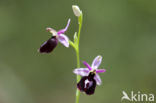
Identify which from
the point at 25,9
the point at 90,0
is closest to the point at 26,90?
the point at 25,9

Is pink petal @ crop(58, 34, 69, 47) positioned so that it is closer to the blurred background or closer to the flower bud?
the flower bud

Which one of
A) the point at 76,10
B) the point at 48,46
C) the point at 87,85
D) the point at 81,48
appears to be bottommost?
the point at 81,48

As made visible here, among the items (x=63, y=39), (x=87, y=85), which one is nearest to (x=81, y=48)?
(x=63, y=39)

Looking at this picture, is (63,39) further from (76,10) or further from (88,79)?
(88,79)

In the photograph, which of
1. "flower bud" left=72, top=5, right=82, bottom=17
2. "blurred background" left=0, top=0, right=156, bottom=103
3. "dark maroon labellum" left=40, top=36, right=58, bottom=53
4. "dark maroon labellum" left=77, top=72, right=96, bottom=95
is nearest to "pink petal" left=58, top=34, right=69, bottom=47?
"dark maroon labellum" left=40, top=36, right=58, bottom=53

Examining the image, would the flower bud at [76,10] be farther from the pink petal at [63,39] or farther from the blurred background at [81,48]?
the blurred background at [81,48]
